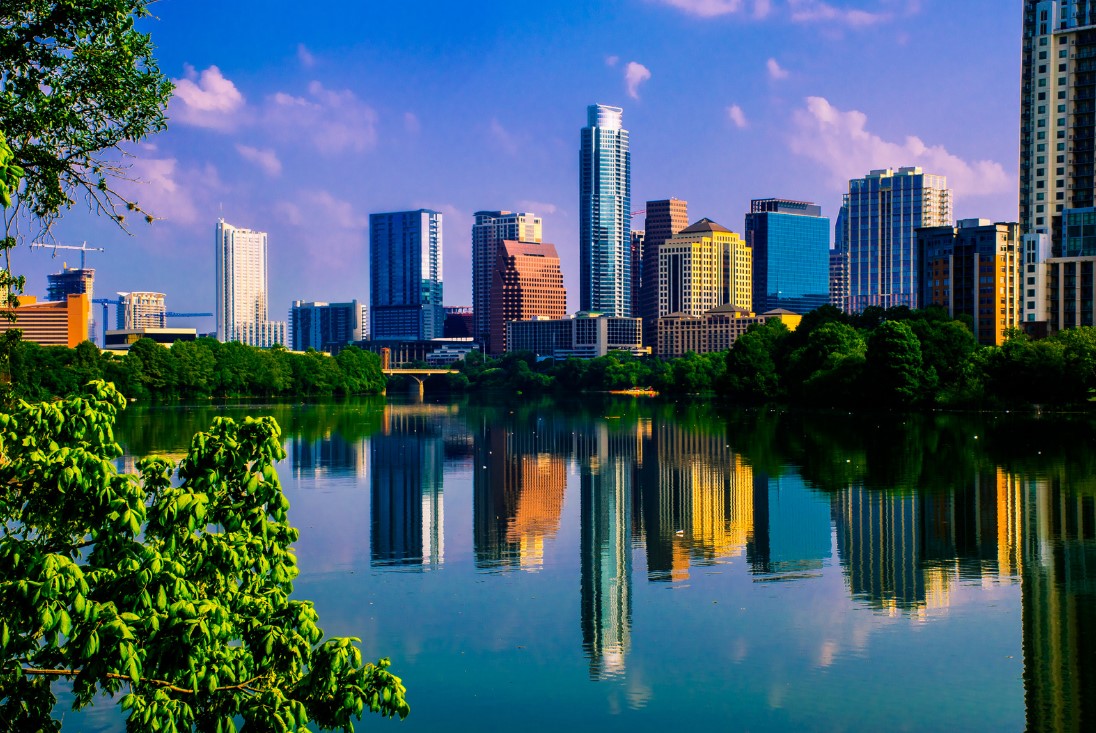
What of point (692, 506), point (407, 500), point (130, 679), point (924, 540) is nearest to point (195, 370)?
point (407, 500)

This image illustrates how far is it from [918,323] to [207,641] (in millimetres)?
91148

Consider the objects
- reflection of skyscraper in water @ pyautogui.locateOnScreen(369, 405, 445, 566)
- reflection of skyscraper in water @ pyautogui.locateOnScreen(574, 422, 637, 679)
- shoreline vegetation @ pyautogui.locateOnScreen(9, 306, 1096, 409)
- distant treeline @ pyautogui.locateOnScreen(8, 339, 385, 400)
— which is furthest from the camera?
distant treeline @ pyautogui.locateOnScreen(8, 339, 385, 400)

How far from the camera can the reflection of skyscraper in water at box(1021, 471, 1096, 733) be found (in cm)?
1753

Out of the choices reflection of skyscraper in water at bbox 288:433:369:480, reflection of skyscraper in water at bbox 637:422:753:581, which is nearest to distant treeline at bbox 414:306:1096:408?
reflection of skyscraper in water at bbox 637:422:753:581

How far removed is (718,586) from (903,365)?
66916 mm

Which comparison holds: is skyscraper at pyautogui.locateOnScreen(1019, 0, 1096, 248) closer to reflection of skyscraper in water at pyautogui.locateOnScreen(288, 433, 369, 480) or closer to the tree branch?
reflection of skyscraper in water at pyautogui.locateOnScreen(288, 433, 369, 480)

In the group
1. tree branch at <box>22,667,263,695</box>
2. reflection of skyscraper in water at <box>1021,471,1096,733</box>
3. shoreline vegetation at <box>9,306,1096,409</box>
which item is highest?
shoreline vegetation at <box>9,306,1096,409</box>

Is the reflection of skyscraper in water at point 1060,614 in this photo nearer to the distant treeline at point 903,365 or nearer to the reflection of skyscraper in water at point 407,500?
the reflection of skyscraper in water at point 407,500

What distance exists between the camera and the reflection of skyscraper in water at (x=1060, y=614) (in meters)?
17.5

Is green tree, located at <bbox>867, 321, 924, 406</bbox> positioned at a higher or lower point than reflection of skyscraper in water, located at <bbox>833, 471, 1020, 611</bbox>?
higher

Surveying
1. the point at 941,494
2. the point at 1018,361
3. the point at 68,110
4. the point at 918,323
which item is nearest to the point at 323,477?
the point at 941,494

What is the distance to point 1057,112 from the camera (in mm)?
137750

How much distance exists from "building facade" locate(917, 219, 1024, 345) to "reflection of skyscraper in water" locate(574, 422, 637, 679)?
308ft

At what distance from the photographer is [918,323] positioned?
94.1 metres
